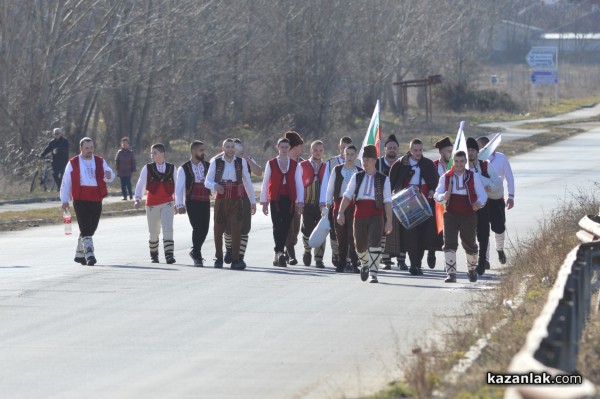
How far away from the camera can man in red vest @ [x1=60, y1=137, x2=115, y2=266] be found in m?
18.6

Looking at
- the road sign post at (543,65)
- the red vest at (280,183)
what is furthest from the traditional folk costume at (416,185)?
the road sign post at (543,65)

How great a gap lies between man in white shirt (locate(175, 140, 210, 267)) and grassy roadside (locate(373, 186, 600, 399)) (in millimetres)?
4159

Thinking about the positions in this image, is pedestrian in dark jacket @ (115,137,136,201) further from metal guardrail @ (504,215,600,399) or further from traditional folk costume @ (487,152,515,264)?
metal guardrail @ (504,215,600,399)

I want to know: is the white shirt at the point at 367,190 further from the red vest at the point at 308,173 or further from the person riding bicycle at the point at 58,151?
the person riding bicycle at the point at 58,151

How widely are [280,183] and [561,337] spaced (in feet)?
36.1

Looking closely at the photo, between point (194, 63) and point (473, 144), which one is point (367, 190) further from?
point (194, 63)

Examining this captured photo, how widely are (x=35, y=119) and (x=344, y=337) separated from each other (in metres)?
30.1

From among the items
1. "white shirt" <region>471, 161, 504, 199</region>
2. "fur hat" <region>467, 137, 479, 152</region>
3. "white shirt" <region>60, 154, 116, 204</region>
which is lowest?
"white shirt" <region>471, 161, 504, 199</region>

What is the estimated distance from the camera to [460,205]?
16.1 m

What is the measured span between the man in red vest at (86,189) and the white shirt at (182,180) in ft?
3.05

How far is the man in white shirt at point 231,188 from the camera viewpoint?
59.2 feet

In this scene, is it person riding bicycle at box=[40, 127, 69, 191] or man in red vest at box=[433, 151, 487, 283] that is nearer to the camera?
man in red vest at box=[433, 151, 487, 283]

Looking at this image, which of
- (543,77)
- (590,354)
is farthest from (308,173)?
(543,77)

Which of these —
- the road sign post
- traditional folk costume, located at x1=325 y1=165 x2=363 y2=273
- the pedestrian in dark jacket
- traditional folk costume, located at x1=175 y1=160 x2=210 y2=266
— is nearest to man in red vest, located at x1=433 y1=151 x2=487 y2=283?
traditional folk costume, located at x1=325 y1=165 x2=363 y2=273
